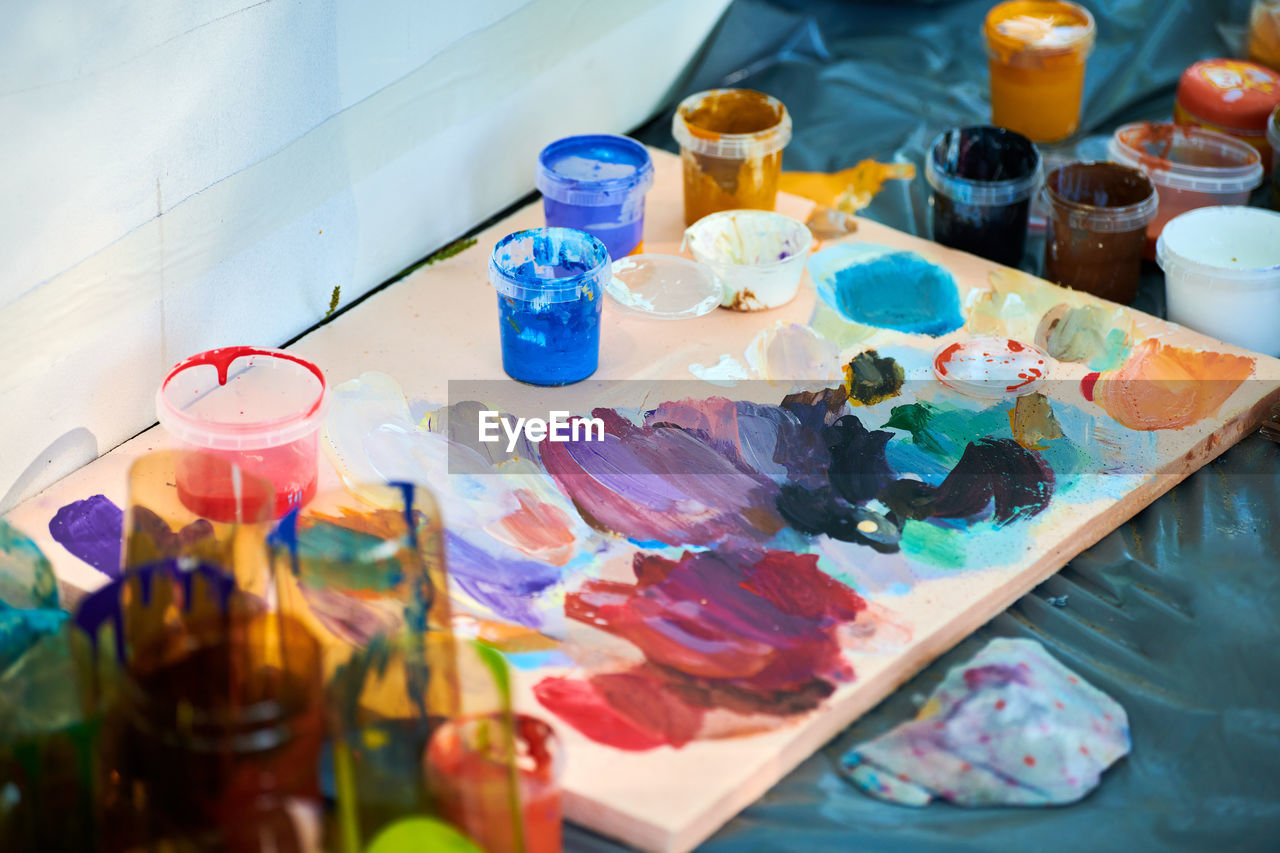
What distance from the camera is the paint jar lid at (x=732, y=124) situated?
2.75m

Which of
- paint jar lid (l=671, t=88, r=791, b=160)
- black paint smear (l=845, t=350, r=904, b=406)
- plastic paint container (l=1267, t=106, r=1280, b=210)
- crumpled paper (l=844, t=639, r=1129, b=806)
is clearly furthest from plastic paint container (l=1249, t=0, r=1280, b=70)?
crumpled paper (l=844, t=639, r=1129, b=806)

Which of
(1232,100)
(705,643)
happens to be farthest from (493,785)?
(1232,100)

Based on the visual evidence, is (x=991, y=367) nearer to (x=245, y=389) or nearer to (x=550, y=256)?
(x=550, y=256)

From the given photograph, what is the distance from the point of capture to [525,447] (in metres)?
2.24

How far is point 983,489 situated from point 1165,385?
487 millimetres

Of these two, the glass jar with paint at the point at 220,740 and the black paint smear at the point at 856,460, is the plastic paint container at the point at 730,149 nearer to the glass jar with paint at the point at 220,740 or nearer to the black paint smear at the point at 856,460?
the black paint smear at the point at 856,460

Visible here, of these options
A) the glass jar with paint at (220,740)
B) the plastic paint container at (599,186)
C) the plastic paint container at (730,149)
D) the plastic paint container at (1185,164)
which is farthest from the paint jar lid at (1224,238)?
the glass jar with paint at (220,740)

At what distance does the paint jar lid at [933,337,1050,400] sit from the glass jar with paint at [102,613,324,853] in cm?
130

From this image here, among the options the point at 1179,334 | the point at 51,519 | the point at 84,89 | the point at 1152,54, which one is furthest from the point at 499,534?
the point at 1152,54

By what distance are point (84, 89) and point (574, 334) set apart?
0.84 metres

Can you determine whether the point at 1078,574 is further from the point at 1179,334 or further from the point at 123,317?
the point at 123,317

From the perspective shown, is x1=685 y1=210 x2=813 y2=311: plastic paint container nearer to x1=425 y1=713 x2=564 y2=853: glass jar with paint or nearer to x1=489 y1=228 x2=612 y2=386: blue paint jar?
x1=489 y1=228 x2=612 y2=386: blue paint jar

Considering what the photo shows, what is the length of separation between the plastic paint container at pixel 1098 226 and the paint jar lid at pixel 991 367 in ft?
1.06

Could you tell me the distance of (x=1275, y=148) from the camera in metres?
3.00
